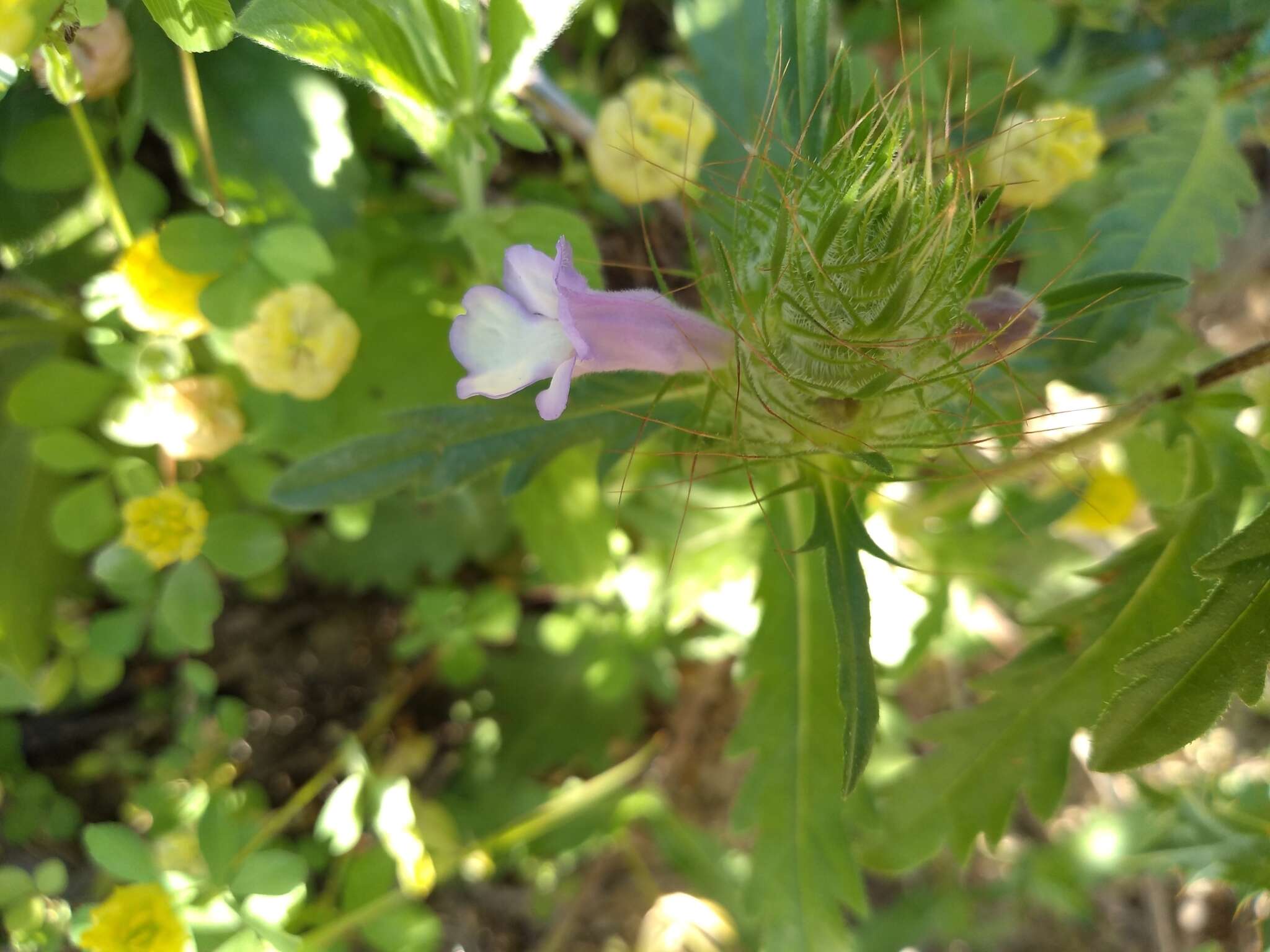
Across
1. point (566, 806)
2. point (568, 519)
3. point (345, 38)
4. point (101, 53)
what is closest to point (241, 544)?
point (568, 519)

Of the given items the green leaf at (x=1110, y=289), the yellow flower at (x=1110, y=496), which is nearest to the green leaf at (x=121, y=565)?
the green leaf at (x=1110, y=289)

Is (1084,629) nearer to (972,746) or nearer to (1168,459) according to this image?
(972,746)

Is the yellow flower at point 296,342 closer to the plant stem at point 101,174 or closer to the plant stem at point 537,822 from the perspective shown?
the plant stem at point 101,174

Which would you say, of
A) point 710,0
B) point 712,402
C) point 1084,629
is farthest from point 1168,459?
point 710,0

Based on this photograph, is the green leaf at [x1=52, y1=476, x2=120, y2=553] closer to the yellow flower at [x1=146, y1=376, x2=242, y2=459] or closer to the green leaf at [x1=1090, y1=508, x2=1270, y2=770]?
the yellow flower at [x1=146, y1=376, x2=242, y2=459]

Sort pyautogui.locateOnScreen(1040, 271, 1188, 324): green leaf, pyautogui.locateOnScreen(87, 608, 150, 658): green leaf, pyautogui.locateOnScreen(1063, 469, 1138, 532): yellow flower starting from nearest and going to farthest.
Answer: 1. pyautogui.locateOnScreen(1040, 271, 1188, 324): green leaf
2. pyautogui.locateOnScreen(87, 608, 150, 658): green leaf
3. pyautogui.locateOnScreen(1063, 469, 1138, 532): yellow flower

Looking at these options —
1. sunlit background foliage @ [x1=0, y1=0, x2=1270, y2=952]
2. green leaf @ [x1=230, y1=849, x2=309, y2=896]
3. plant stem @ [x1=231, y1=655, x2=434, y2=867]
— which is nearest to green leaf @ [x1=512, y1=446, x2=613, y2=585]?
sunlit background foliage @ [x1=0, y1=0, x2=1270, y2=952]
